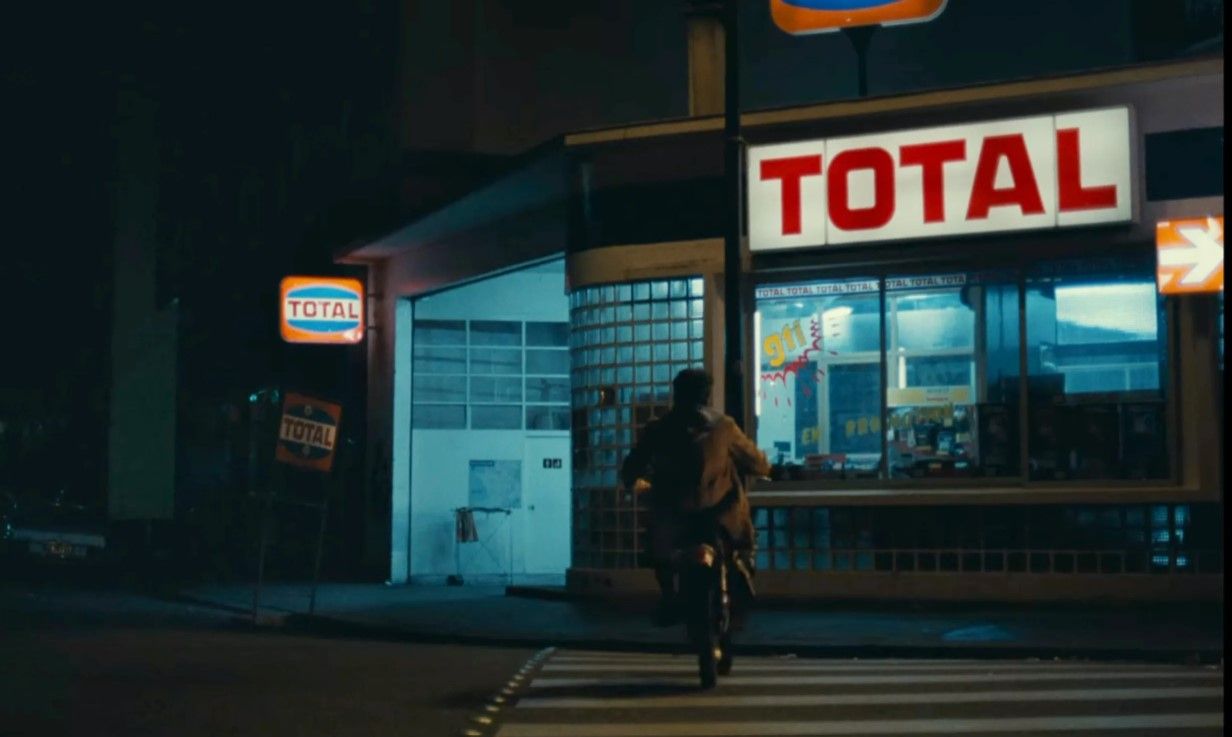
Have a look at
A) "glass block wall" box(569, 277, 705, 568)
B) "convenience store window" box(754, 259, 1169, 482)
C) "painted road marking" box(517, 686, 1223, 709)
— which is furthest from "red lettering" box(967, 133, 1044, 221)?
"painted road marking" box(517, 686, 1223, 709)

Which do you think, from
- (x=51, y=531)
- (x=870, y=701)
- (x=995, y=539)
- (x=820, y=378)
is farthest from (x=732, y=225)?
(x=51, y=531)

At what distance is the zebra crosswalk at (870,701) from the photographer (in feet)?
29.4

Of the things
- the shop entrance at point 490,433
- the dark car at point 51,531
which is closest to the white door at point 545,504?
the shop entrance at point 490,433

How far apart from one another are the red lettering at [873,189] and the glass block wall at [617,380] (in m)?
1.96

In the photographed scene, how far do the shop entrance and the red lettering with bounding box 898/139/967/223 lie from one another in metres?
8.54

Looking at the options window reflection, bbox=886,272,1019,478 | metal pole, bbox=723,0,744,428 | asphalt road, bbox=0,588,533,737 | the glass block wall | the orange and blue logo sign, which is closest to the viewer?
asphalt road, bbox=0,588,533,737

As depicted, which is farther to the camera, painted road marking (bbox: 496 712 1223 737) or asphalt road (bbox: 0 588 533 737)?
asphalt road (bbox: 0 588 533 737)

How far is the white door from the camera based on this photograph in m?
25.5

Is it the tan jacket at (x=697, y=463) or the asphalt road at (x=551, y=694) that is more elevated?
the tan jacket at (x=697, y=463)

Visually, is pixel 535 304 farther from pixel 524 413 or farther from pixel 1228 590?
pixel 1228 590

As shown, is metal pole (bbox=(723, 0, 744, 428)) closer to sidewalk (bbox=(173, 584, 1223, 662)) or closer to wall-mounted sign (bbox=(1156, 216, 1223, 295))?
sidewalk (bbox=(173, 584, 1223, 662))

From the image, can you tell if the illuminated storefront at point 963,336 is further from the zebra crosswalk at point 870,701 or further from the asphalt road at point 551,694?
the zebra crosswalk at point 870,701

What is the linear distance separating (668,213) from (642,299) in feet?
3.30

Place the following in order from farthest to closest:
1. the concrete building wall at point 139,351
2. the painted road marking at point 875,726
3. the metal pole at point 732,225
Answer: the concrete building wall at point 139,351
the metal pole at point 732,225
the painted road marking at point 875,726
